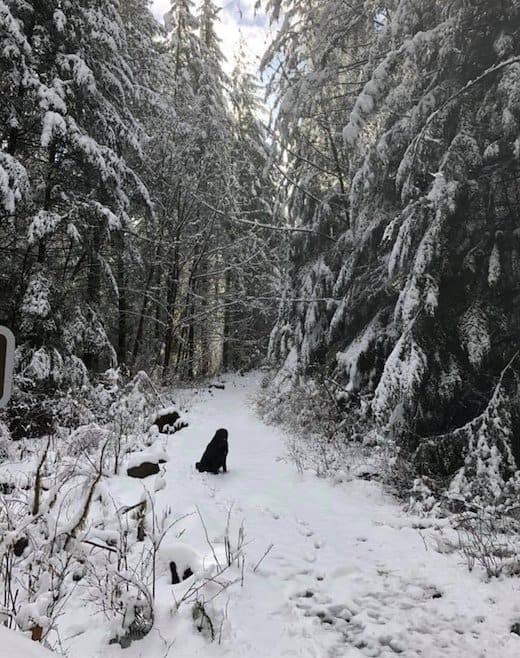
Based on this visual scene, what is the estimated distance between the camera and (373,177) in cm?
585

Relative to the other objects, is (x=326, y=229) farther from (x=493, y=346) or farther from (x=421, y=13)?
(x=493, y=346)

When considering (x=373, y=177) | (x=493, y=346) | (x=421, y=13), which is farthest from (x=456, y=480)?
(x=421, y=13)

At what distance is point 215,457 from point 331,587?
3200mm

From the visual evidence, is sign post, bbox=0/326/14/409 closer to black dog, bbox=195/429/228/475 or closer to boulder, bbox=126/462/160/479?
boulder, bbox=126/462/160/479

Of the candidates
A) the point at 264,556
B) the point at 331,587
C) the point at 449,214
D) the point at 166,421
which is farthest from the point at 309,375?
the point at 331,587

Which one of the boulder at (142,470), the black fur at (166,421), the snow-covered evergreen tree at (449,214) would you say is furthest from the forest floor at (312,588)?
the black fur at (166,421)

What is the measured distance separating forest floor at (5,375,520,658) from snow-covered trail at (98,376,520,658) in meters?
0.01

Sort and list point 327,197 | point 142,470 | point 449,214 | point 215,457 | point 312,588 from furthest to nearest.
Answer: point 327,197
point 215,457
point 142,470
point 449,214
point 312,588

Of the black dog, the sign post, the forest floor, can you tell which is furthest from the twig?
the sign post

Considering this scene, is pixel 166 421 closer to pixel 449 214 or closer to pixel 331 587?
pixel 331 587

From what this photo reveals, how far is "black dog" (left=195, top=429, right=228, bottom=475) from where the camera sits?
621 cm

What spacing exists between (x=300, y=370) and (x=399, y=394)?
4131mm

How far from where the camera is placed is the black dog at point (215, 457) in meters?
6.21

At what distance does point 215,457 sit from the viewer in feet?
20.4
